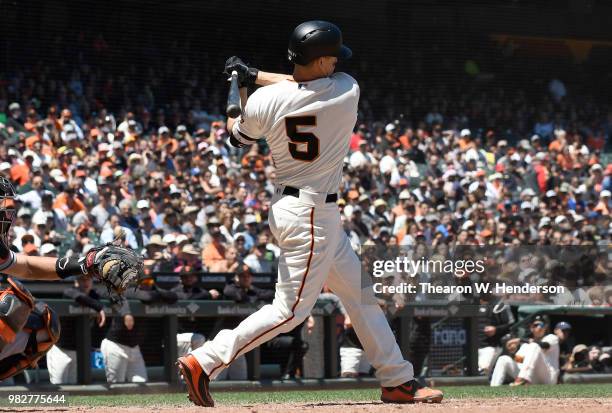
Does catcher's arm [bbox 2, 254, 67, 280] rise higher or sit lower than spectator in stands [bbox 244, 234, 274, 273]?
lower

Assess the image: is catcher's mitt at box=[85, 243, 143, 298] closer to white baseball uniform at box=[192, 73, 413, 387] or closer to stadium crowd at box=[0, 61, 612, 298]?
white baseball uniform at box=[192, 73, 413, 387]

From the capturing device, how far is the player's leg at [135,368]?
928cm

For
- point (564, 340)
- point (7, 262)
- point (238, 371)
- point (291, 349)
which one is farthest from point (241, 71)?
point (564, 340)

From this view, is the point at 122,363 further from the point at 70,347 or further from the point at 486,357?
the point at 486,357

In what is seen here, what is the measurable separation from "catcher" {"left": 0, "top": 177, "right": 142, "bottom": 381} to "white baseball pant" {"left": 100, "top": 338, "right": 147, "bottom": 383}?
3.87m

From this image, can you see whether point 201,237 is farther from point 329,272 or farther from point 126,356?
point 329,272

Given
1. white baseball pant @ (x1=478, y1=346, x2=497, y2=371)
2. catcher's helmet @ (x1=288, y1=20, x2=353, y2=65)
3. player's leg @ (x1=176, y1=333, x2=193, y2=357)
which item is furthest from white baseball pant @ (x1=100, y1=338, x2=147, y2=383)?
catcher's helmet @ (x1=288, y1=20, x2=353, y2=65)

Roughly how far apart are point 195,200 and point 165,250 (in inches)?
95.4

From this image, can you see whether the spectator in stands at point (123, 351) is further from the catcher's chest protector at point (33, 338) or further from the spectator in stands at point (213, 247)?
the catcher's chest protector at point (33, 338)

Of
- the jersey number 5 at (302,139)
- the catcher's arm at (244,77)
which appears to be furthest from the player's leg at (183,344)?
the jersey number 5 at (302,139)

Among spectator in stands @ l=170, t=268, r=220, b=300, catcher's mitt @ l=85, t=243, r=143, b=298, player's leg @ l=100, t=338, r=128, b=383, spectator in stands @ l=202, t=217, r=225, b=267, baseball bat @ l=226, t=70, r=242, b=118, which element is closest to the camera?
catcher's mitt @ l=85, t=243, r=143, b=298

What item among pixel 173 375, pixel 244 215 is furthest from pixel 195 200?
A: pixel 173 375

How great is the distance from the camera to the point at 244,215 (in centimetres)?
1366

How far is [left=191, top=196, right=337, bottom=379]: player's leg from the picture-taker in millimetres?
5594
